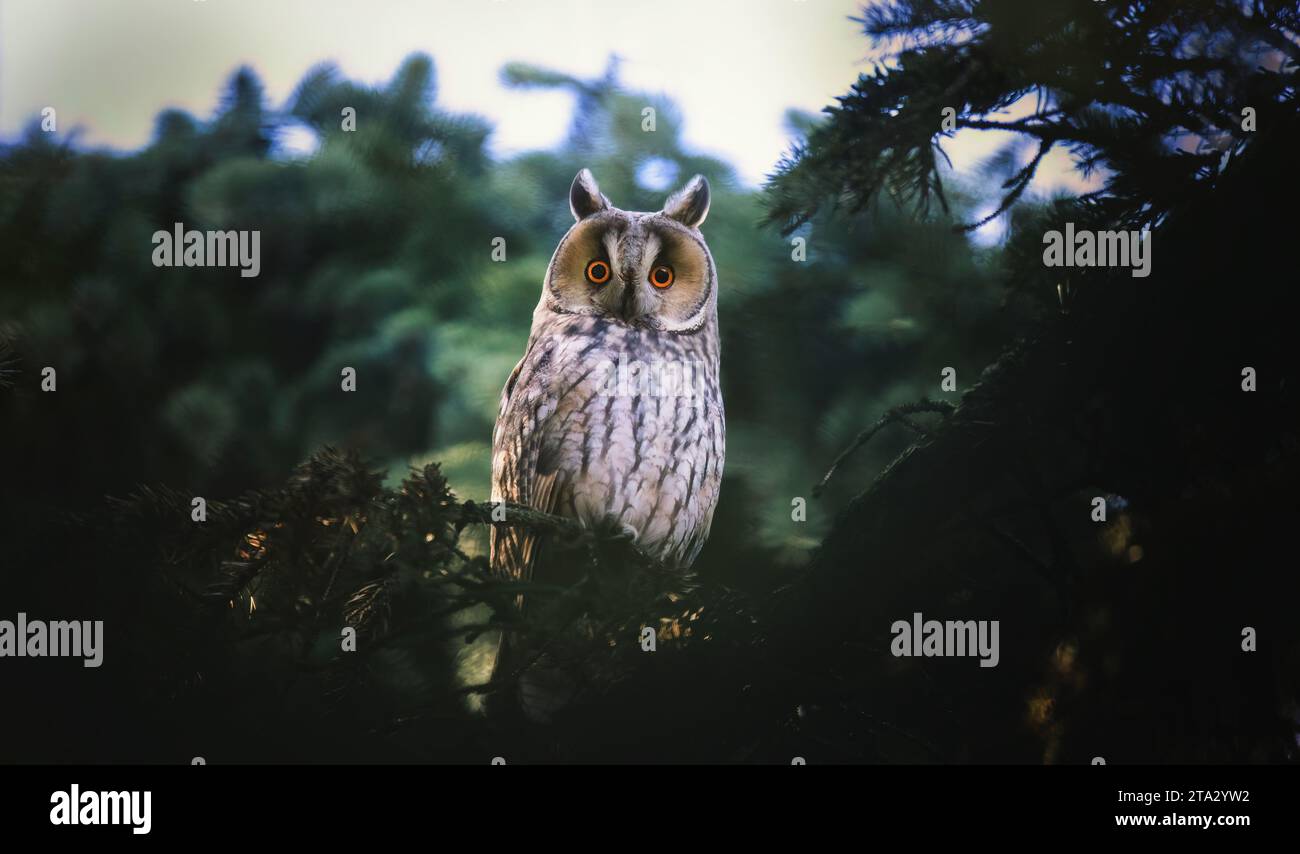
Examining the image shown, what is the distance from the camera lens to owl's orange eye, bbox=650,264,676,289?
2533 mm

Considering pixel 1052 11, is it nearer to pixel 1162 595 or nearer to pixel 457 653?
pixel 1162 595

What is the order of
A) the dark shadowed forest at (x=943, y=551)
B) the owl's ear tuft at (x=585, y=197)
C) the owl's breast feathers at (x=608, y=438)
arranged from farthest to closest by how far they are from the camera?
the owl's ear tuft at (x=585, y=197)
the owl's breast feathers at (x=608, y=438)
the dark shadowed forest at (x=943, y=551)

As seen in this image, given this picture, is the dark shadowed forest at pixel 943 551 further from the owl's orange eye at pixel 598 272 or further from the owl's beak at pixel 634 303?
the owl's orange eye at pixel 598 272

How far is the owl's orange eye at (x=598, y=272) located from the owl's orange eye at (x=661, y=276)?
0.39 ft

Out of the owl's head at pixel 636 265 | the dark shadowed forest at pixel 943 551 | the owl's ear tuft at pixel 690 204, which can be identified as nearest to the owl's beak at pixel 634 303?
the owl's head at pixel 636 265

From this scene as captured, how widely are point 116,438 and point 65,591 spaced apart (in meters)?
2.12

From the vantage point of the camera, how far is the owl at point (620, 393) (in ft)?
7.84

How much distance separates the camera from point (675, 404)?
2441 mm

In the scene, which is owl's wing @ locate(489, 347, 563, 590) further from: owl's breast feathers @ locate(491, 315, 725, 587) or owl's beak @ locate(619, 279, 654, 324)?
owl's beak @ locate(619, 279, 654, 324)

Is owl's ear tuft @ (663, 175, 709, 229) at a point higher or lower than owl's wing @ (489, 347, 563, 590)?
higher

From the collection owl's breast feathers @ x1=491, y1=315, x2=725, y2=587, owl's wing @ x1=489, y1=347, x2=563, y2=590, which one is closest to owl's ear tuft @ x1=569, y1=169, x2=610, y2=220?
owl's breast feathers @ x1=491, y1=315, x2=725, y2=587

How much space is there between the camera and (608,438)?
2377 millimetres

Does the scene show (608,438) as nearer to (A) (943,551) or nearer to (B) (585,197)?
(B) (585,197)

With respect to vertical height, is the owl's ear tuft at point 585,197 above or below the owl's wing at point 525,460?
above
